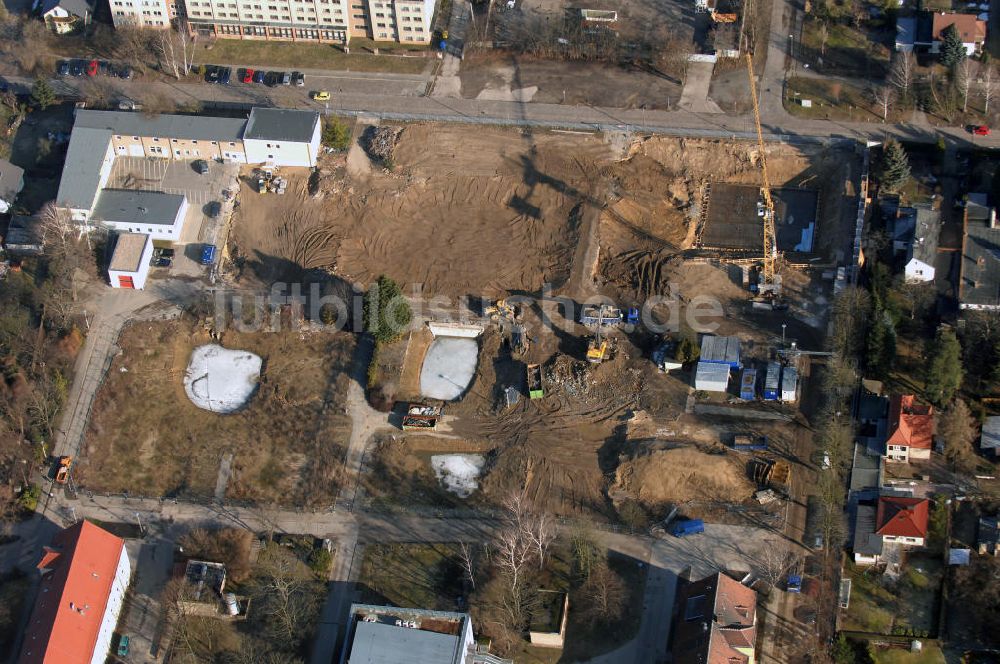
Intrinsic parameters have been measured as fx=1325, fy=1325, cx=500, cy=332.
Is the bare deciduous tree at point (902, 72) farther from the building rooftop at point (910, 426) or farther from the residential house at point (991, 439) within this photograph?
the residential house at point (991, 439)

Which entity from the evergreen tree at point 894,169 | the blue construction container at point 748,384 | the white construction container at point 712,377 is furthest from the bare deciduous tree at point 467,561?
the evergreen tree at point 894,169

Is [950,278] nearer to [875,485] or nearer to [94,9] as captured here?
[875,485]

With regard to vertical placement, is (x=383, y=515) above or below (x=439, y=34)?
below

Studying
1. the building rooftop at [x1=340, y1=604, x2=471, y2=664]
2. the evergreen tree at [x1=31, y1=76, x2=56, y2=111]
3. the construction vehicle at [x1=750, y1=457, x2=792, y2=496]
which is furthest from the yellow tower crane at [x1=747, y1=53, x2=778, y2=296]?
the evergreen tree at [x1=31, y1=76, x2=56, y2=111]

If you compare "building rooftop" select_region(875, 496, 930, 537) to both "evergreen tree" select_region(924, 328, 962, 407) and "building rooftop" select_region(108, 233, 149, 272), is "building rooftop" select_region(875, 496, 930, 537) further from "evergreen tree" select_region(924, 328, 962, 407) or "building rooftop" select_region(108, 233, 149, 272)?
"building rooftop" select_region(108, 233, 149, 272)

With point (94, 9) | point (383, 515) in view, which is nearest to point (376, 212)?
point (383, 515)

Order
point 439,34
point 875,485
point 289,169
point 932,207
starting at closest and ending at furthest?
1. point 875,485
2. point 932,207
3. point 289,169
4. point 439,34
